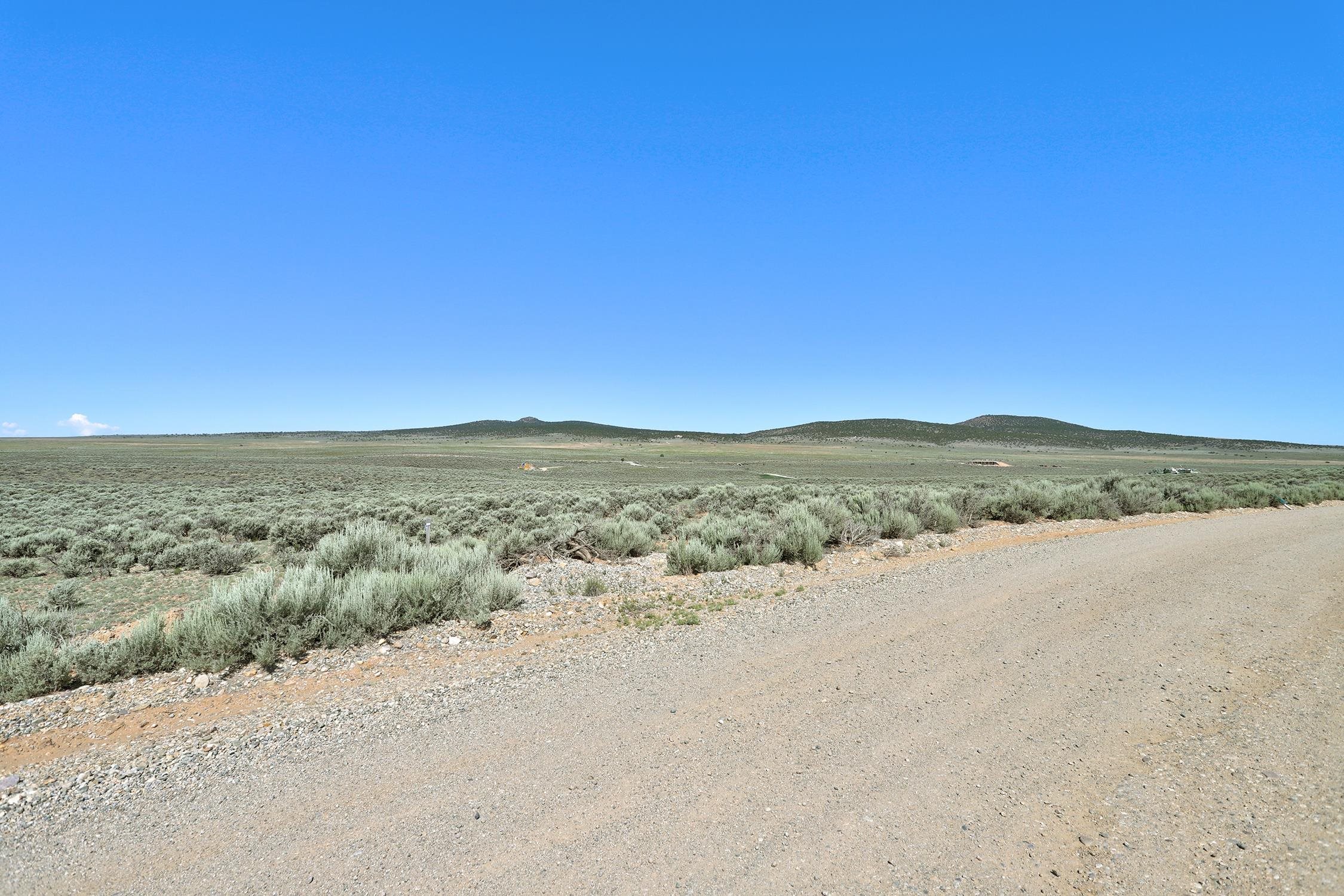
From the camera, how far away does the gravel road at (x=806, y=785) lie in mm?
2932

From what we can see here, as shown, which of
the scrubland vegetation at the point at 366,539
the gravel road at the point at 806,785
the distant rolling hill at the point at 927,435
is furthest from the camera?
the distant rolling hill at the point at 927,435

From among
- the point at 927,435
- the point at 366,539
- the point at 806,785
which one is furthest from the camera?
the point at 927,435

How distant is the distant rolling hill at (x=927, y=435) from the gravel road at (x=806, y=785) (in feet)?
465

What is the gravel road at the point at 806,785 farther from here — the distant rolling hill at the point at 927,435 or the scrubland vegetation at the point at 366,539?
the distant rolling hill at the point at 927,435

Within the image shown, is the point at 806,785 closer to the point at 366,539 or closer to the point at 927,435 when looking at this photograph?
the point at 366,539

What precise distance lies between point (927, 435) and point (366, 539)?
153 meters

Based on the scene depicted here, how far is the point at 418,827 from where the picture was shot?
10.8 ft

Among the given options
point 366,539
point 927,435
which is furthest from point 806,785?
point 927,435

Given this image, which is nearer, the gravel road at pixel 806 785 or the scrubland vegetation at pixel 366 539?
the gravel road at pixel 806 785

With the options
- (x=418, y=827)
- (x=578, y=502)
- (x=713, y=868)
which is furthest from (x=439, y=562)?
(x=578, y=502)

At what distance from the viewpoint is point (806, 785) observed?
3633 mm

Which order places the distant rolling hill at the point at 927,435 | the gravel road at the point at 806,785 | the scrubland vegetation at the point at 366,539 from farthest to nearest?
the distant rolling hill at the point at 927,435 < the scrubland vegetation at the point at 366,539 < the gravel road at the point at 806,785

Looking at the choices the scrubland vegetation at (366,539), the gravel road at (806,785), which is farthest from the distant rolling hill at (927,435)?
the gravel road at (806,785)

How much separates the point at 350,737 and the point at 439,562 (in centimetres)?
496
